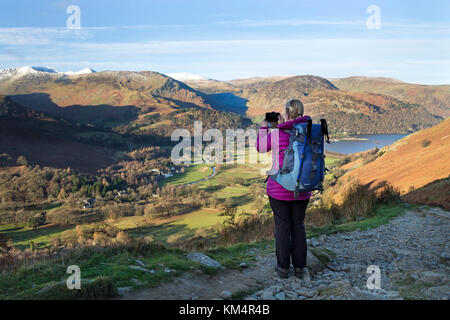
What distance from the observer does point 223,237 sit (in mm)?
7488

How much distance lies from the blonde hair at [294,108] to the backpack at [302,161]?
253mm

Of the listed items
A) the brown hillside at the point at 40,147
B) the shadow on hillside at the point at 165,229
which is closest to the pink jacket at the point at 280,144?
the shadow on hillside at the point at 165,229

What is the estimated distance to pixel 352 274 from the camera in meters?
4.88

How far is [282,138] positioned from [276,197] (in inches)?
32.7

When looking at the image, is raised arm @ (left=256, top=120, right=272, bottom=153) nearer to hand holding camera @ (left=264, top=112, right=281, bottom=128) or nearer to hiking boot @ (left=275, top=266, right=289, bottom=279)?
hand holding camera @ (left=264, top=112, right=281, bottom=128)

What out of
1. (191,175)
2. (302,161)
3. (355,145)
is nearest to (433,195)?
(302,161)

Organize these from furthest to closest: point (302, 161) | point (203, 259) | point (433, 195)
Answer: point (433, 195), point (203, 259), point (302, 161)

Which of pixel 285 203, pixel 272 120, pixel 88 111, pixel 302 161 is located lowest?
pixel 285 203

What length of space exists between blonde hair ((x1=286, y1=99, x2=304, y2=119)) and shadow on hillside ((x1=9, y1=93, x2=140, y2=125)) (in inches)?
6143

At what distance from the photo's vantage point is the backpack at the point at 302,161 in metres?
3.83

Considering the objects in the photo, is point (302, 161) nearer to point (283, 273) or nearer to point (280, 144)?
point (280, 144)

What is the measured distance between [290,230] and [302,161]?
1.13 m
